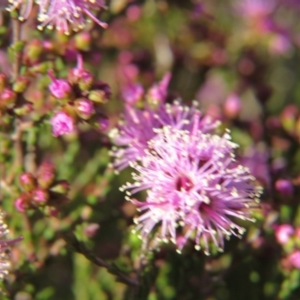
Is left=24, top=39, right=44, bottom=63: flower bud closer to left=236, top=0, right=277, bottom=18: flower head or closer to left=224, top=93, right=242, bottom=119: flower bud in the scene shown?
left=224, top=93, right=242, bottom=119: flower bud

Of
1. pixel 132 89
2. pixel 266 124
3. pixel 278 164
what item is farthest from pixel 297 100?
pixel 132 89

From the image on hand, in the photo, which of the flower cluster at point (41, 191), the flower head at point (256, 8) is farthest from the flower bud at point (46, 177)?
the flower head at point (256, 8)

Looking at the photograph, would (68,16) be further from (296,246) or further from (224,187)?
(296,246)

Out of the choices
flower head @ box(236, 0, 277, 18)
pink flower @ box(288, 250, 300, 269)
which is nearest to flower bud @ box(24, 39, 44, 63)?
pink flower @ box(288, 250, 300, 269)

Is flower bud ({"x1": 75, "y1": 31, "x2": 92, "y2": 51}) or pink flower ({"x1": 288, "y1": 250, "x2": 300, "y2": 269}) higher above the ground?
flower bud ({"x1": 75, "y1": 31, "x2": 92, "y2": 51})

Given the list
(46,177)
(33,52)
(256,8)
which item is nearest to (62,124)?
(46,177)

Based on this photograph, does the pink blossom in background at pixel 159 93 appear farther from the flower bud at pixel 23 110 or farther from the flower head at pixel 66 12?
the flower bud at pixel 23 110

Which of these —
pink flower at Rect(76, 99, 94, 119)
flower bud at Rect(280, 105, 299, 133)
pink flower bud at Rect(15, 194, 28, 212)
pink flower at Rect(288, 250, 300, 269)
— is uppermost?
flower bud at Rect(280, 105, 299, 133)
